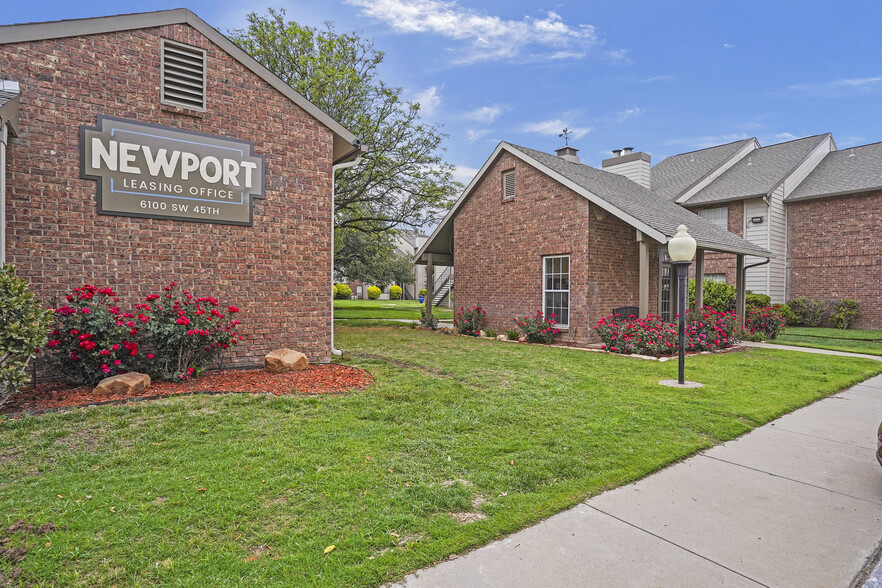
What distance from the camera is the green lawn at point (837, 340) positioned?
37.0 feet

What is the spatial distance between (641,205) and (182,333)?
11.2m

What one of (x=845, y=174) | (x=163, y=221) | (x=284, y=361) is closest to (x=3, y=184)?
(x=163, y=221)

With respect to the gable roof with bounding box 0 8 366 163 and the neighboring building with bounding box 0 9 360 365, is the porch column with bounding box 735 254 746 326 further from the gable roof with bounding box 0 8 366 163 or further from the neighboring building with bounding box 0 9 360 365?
the neighboring building with bounding box 0 9 360 365

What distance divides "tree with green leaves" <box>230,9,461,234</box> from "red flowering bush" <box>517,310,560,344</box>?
6.87 m

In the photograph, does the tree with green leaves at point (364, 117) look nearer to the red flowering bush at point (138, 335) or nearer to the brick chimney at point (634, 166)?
the brick chimney at point (634, 166)

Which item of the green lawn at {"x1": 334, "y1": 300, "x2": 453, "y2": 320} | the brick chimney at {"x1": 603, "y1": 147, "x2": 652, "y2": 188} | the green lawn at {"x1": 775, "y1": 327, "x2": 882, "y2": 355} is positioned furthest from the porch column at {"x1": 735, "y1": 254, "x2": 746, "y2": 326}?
the green lawn at {"x1": 334, "y1": 300, "x2": 453, "y2": 320}

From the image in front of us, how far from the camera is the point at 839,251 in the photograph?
683 inches

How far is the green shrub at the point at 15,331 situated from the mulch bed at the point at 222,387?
0.38 meters

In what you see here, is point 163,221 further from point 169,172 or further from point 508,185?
point 508,185

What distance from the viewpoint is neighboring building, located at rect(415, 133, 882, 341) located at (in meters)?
11.6

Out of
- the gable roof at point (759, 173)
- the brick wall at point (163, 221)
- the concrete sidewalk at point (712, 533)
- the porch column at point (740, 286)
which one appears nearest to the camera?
the concrete sidewalk at point (712, 533)

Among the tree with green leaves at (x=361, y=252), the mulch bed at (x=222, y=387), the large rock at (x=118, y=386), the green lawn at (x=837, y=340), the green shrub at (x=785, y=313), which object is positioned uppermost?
the tree with green leaves at (x=361, y=252)

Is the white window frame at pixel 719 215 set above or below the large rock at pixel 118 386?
above

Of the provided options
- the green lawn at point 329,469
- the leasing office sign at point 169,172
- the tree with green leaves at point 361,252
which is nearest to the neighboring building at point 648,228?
the tree with green leaves at point 361,252
